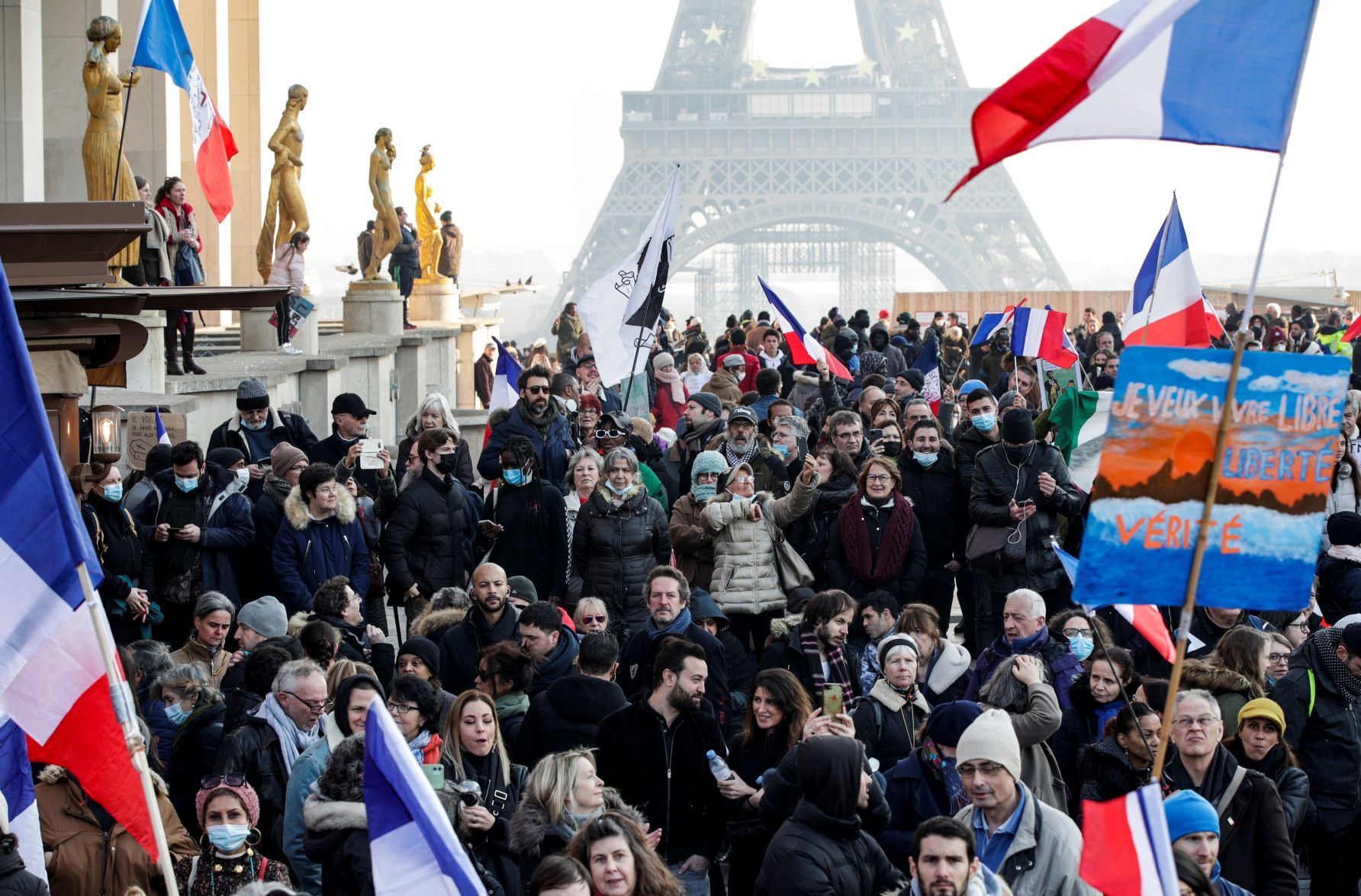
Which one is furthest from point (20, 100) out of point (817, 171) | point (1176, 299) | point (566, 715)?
point (817, 171)

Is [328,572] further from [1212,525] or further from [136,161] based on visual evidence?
[136,161]

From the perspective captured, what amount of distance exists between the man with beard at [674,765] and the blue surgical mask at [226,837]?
4.67ft

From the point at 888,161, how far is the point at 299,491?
74781mm

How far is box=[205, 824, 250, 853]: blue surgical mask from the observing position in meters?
5.64

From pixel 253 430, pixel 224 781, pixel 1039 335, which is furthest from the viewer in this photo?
pixel 1039 335

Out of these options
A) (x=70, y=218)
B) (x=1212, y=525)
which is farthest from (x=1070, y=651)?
(x=70, y=218)

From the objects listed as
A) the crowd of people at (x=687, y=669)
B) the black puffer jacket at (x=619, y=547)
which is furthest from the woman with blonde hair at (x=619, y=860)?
the black puffer jacket at (x=619, y=547)

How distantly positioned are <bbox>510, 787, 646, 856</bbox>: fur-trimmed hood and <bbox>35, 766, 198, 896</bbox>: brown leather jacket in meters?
1.09

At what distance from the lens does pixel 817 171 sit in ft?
264

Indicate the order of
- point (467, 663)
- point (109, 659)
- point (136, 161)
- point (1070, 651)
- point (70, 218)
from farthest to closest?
point (136, 161) < point (70, 218) < point (467, 663) < point (1070, 651) < point (109, 659)

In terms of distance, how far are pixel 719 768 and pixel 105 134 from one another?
9939mm

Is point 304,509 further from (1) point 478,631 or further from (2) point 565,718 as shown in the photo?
(2) point 565,718

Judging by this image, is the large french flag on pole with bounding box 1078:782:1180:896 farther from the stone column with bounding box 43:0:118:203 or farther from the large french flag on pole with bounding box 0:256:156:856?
the stone column with bounding box 43:0:118:203

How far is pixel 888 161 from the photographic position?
8219 cm
